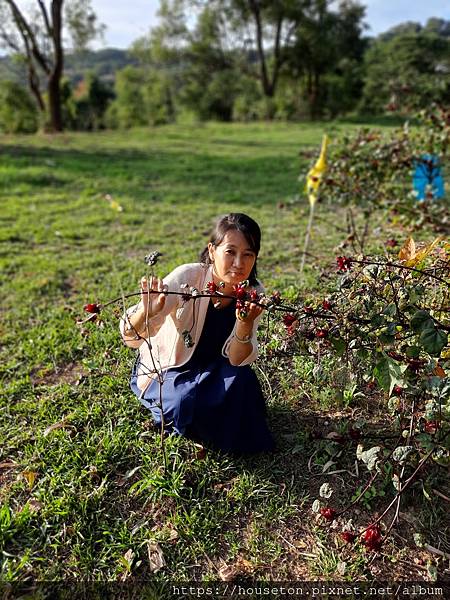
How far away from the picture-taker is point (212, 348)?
213cm

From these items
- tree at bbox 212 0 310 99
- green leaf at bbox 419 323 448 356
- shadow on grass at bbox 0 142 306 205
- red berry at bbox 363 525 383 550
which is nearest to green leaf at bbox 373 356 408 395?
green leaf at bbox 419 323 448 356

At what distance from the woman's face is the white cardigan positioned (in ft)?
0.52

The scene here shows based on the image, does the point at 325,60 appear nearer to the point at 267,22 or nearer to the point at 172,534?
the point at 267,22

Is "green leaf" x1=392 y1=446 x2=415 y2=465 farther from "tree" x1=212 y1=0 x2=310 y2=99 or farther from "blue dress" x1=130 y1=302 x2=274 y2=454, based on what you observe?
"tree" x1=212 y1=0 x2=310 y2=99

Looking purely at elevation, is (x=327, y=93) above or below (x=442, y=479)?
above

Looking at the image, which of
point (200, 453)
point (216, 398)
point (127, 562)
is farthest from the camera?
point (200, 453)

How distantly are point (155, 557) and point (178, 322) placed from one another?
894 mm

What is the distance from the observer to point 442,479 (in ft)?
6.32

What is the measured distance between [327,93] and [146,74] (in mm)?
14496

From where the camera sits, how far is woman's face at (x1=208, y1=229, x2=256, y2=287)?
6.34 feet

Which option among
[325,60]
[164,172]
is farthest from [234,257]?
[325,60]

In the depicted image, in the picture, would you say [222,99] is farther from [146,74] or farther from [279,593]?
[279,593]

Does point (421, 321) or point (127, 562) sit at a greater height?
point (421, 321)

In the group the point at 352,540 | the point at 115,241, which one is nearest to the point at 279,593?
the point at 352,540
